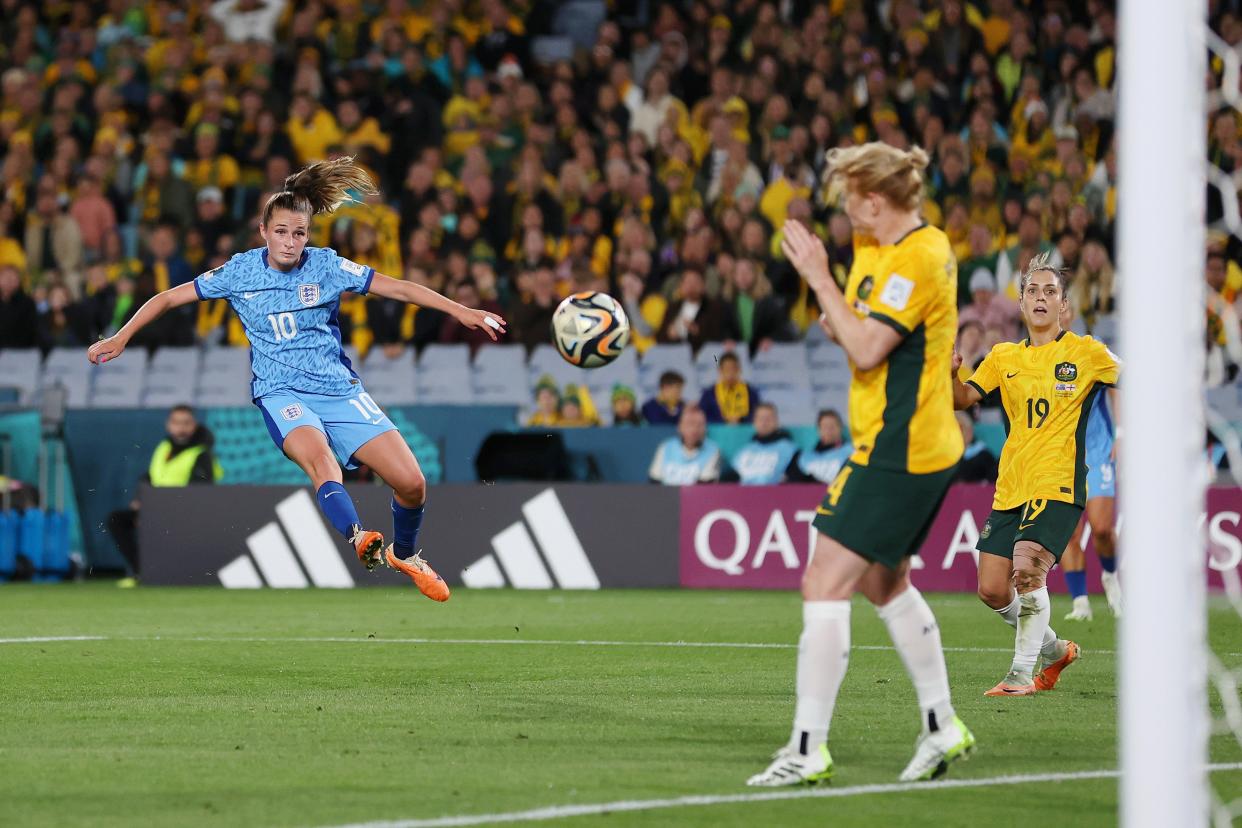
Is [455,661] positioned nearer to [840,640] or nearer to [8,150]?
[840,640]

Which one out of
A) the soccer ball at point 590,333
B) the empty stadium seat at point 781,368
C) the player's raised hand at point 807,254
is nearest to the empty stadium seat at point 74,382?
the empty stadium seat at point 781,368

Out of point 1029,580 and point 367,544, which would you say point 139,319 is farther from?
point 1029,580

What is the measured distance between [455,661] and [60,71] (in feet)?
52.6

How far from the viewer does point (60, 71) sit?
23578mm

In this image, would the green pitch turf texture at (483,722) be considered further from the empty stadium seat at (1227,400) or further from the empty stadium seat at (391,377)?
the empty stadium seat at (391,377)

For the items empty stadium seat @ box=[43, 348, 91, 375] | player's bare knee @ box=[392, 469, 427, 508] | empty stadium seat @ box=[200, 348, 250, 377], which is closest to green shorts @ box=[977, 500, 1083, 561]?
player's bare knee @ box=[392, 469, 427, 508]

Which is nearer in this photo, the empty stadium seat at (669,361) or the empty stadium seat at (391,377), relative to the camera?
the empty stadium seat at (669,361)

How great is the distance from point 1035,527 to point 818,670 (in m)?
3.40

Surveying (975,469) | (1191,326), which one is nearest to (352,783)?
(1191,326)

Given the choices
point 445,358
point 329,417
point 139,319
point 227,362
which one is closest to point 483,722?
point 329,417

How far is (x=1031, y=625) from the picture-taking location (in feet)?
28.6

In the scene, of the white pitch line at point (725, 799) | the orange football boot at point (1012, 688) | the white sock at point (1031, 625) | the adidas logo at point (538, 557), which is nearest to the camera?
the white pitch line at point (725, 799)

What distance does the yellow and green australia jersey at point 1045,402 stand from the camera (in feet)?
29.6

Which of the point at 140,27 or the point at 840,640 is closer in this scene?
the point at 840,640
